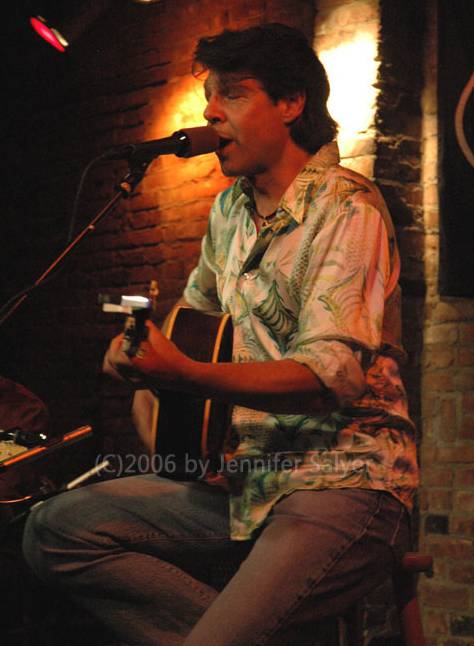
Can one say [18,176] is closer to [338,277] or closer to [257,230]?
[257,230]

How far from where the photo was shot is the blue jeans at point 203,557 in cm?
177

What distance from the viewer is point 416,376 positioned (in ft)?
11.7

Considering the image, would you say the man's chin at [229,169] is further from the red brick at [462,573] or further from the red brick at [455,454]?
the red brick at [462,573]

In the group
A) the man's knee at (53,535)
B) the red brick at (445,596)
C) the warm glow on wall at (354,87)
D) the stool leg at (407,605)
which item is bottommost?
the red brick at (445,596)

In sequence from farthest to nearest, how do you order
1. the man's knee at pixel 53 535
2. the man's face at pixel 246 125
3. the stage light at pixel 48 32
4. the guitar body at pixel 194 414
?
the stage light at pixel 48 32 → the man's face at pixel 246 125 → the man's knee at pixel 53 535 → the guitar body at pixel 194 414

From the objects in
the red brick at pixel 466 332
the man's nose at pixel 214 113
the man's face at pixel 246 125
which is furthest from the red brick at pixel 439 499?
the man's nose at pixel 214 113

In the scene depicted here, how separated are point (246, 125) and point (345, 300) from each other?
63cm

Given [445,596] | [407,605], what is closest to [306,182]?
[407,605]

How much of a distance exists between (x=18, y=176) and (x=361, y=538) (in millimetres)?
3753

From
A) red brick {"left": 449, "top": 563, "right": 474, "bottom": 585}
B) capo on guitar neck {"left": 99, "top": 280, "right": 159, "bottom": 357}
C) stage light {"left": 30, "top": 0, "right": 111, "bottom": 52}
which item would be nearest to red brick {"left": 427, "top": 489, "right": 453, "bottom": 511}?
red brick {"left": 449, "top": 563, "right": 474, "bottom": 585}

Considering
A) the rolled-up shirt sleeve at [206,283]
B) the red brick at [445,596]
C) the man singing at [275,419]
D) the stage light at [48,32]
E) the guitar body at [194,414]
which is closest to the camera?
the man singing at [275,419]

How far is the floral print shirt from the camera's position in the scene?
1864 mm

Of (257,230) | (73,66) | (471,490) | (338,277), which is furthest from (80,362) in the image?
(338,277)

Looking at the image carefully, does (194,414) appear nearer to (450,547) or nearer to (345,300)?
(345,300)
